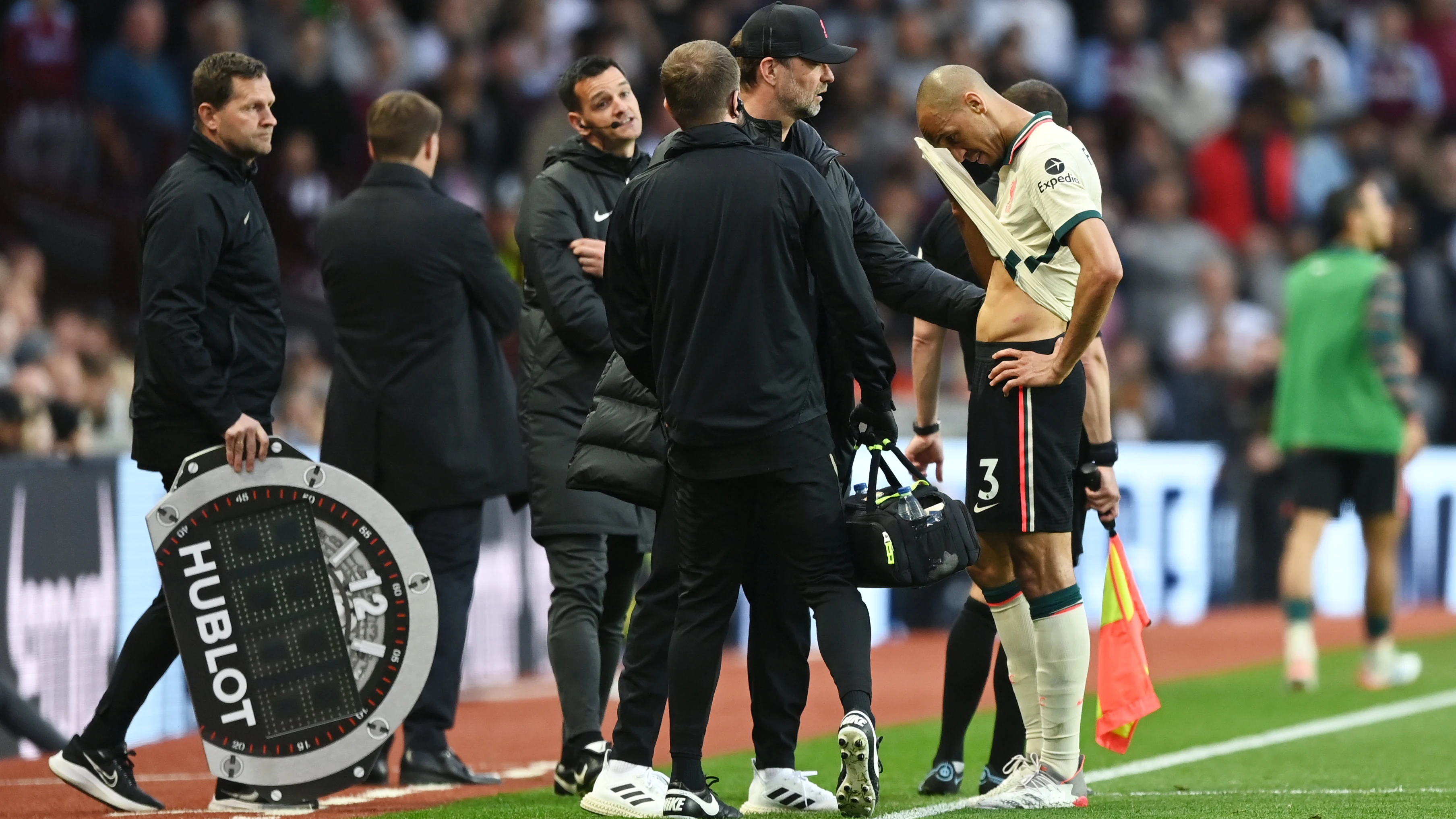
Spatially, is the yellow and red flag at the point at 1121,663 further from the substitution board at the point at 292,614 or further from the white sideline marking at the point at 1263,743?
the substitution board at the point at 292,614

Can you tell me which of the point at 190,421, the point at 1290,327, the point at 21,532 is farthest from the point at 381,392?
the point at 1290,327

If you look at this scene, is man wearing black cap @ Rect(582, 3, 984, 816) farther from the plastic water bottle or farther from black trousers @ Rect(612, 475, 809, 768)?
the plastic water bottle

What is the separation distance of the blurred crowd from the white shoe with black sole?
224 inches

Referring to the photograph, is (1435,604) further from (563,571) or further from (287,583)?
(287,583)

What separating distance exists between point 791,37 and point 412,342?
6.54 feet

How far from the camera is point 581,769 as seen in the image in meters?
6.38

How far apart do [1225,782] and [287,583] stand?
10.3ft

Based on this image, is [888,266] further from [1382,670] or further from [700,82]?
[1382,670]

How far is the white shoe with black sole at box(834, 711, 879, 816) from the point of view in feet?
17.0

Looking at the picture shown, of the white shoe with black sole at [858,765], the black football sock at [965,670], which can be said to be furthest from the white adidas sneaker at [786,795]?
the black football sock at [965,670]

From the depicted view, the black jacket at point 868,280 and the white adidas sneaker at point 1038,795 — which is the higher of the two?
the black jacket at point 868,280

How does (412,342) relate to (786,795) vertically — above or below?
above

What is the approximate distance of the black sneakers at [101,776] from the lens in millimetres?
6086

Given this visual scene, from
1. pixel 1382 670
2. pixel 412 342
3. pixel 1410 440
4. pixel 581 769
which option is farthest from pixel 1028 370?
pixel 1410 440
